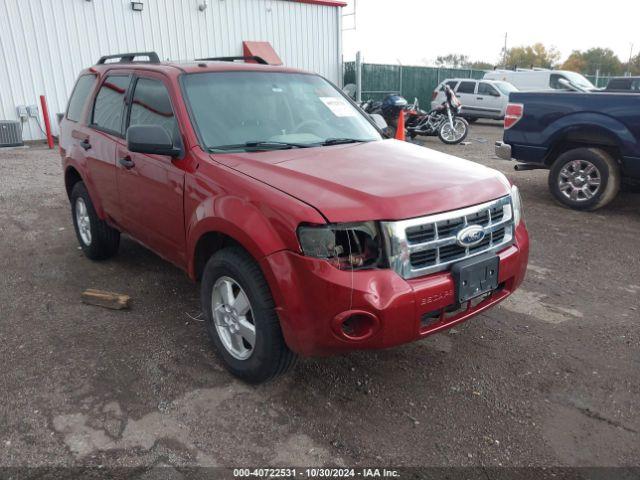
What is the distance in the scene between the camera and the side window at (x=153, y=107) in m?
3.55

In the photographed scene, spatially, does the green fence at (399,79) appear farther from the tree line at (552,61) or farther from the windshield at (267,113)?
the tree line at (552,61)

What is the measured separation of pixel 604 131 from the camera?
639 cm

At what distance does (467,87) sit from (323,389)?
19465mm

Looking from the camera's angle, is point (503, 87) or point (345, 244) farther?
point (503, 87)

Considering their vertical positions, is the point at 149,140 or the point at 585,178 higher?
the point at 149,140

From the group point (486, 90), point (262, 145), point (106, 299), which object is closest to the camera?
point (262, 145)

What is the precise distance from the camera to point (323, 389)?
10.1 feet

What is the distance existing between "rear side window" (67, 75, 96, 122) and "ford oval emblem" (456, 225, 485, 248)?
12.5 ft

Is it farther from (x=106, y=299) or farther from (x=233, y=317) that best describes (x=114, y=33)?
(x=233, y=317)

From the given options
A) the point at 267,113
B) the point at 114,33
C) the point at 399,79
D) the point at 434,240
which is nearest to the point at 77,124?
the point at 267,113

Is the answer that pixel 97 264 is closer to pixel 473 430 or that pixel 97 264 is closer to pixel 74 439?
pixel 74 439

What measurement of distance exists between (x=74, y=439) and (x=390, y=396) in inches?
66.5

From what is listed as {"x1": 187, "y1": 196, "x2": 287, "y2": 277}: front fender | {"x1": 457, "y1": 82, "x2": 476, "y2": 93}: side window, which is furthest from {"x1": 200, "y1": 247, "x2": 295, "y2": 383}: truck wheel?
{"x1": 457, "y1": 82, "x2": 476, "y2": 93}: side window

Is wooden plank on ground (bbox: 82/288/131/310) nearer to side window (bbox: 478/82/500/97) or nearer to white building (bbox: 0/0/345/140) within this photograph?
white building (bbox: 0/0/345/140)
